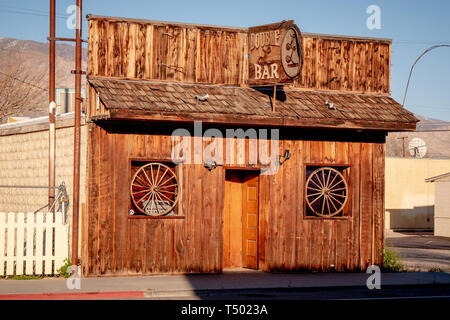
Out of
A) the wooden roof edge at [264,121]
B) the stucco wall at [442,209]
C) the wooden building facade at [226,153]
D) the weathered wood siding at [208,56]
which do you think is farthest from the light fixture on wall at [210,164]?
the stucco wall at [442,209]

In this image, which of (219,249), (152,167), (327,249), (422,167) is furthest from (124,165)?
(422,167)

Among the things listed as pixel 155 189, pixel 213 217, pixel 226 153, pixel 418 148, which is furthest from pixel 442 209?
pixel 155 189

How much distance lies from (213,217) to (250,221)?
1354 mm

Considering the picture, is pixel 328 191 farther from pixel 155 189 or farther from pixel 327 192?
pixel 155 189

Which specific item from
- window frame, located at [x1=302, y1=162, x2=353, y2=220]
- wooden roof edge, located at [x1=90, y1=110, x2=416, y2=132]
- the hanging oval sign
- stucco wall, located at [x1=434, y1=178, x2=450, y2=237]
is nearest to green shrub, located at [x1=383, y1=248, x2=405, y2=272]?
window frame, located at [x1=302, y1=162, x2=353, y2=220]

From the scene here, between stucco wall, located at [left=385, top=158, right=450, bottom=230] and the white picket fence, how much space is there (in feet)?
102

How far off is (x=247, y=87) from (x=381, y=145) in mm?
3756

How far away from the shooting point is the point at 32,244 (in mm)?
14734

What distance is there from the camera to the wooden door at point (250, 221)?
1692cm

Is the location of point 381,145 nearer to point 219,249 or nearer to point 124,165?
point 219,249

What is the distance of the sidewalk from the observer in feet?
42.1

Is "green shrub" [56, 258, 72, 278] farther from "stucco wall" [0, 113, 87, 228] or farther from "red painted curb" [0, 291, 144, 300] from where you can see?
"red painted curb" [0, 291, 144, 300]

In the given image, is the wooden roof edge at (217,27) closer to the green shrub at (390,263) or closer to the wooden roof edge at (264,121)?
the wooden roof edge at (264,121)

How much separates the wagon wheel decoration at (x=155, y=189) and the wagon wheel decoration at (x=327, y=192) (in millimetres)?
3485
